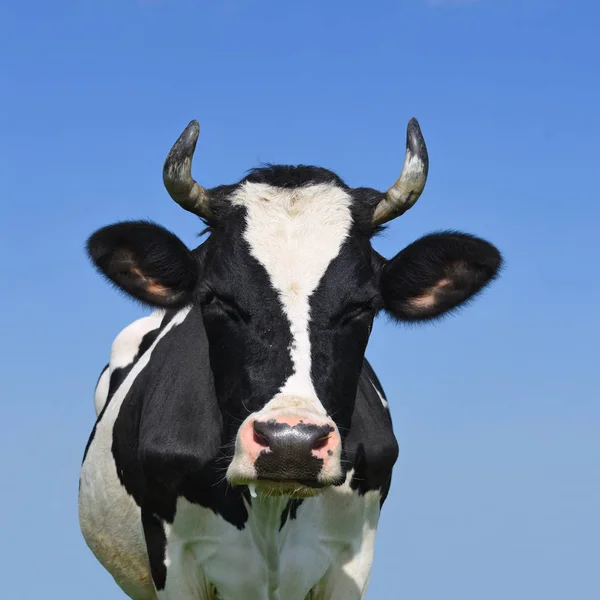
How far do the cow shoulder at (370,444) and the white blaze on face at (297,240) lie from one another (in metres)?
1.63

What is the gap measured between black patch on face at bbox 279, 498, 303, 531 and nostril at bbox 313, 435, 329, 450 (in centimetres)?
174

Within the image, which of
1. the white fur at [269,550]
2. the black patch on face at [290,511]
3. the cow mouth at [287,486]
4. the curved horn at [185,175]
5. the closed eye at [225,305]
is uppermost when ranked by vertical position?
the curved horn at [185,175]

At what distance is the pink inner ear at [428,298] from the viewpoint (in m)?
8.12

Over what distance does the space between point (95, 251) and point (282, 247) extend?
A: 1.37 metres

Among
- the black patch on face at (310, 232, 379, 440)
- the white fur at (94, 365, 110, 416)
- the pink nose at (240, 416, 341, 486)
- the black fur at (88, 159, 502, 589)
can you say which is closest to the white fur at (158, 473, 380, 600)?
the black fur at (88, 159, 502, 589)

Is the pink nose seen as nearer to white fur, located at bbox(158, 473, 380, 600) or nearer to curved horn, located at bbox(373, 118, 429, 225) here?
white fur, located at bbox(158, 473, 380, 600)

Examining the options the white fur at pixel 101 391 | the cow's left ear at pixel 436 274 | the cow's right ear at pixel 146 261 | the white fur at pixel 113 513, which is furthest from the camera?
the white fur at pixel 101 391

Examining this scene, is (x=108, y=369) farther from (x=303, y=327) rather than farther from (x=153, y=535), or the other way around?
(x=303, y=327)

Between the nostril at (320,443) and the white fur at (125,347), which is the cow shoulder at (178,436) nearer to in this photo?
the nostril at (320,443)

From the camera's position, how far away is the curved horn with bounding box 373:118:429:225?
308 inches

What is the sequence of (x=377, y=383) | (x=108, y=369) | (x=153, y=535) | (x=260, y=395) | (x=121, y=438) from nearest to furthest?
(x=260, y=395)
(x=153, y=535)
(x=121, y=438)
(x=377, y=383)
(x=108, y=369)

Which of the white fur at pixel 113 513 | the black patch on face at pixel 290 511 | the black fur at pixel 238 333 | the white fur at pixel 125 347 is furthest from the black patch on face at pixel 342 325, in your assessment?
the white fur at pixel 125 347

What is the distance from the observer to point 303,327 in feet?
22.5

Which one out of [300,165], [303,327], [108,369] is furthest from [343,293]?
[108,369]
